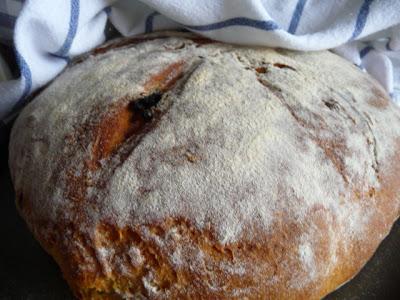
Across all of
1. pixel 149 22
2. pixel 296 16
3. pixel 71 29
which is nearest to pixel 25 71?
pixel 71 29

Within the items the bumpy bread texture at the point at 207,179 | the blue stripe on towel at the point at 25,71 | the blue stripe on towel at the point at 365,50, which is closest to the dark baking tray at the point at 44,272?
the bumpy bread texture at the point at 207,179

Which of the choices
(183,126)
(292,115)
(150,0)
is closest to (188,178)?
(183,126)

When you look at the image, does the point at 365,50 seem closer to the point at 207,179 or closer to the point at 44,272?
the point at 207,179

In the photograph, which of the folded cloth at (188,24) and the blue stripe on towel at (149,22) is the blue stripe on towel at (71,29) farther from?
the blue stripe on towel at (149,22)

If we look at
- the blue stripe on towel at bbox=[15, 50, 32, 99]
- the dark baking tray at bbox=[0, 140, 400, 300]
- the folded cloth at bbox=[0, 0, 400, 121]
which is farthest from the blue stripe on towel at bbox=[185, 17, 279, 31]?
the dark baking tray at bbox=[0, 140, 400, 300]

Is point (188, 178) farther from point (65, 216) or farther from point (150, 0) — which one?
point (150, 0)

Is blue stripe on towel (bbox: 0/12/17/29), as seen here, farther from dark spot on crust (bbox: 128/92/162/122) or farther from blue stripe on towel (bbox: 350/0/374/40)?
blue stripe on towel (bbox: 350/0/374/40)
